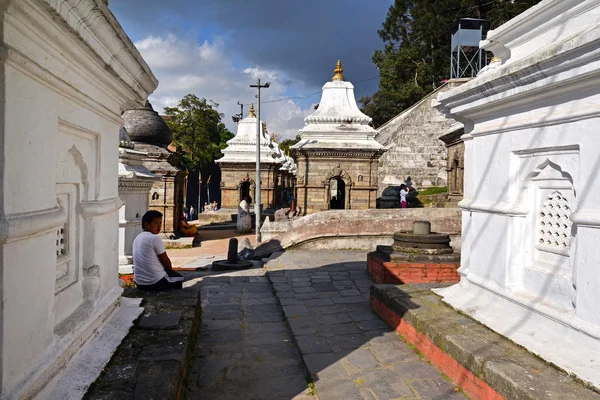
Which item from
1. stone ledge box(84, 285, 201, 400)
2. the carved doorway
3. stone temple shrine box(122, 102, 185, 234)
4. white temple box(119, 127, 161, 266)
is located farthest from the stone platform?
the carved doorway

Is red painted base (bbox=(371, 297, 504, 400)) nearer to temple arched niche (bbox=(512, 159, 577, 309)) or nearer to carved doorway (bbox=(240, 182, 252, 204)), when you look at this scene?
temple arched niche (bbox=(512, 159, 577, 309))

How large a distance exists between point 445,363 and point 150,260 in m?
3.07

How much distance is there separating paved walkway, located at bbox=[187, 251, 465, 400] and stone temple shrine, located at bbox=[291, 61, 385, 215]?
8.70 m

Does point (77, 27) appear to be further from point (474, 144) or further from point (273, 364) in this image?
point (474, 144)

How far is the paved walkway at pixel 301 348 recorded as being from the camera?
3447 mm

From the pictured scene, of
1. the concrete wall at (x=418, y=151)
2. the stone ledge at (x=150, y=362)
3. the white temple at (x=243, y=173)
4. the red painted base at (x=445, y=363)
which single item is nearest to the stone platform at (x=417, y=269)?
the red painted base at (x=445, y=363)

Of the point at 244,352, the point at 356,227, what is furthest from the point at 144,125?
the point at 244,352

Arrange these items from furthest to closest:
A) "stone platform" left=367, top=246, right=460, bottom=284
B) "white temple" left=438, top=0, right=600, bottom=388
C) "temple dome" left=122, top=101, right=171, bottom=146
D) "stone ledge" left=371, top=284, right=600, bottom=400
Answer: "temple dome" left=122, top=101, right=171, bottom=146, "stone platform" left=367, top=246, right=460, bottom=284, "white temple" left=438, top=0, right=600, bottom=388, "stone ledge" left=371, top=284, right=600, bottom=400

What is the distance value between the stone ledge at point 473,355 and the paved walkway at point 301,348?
0.18m

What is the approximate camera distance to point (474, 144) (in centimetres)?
420

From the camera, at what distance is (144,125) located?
1261 cm

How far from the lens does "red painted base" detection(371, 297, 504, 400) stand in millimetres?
2931

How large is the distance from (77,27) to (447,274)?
5892 mm

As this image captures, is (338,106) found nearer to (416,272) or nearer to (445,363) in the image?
(416,272)
